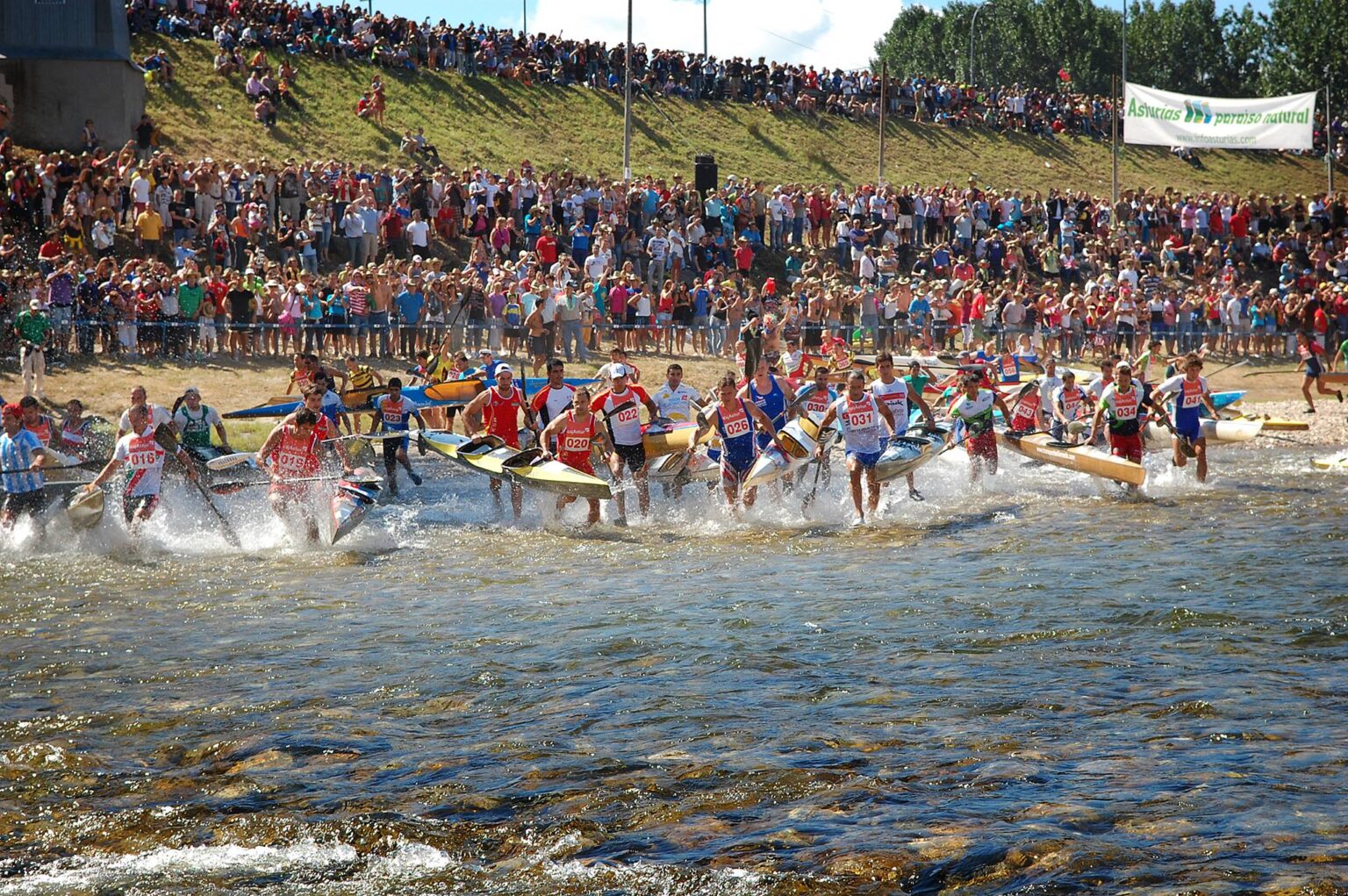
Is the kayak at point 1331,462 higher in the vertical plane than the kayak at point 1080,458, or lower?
lower

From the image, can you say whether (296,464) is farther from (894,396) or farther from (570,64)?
(570,64)

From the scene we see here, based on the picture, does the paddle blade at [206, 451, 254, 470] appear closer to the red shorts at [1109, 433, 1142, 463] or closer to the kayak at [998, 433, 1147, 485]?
the kayak at [998, 433, 1147, 485]

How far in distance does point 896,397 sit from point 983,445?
7.98ft

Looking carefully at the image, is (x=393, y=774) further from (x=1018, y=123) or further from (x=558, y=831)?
(x=1018, y=123)

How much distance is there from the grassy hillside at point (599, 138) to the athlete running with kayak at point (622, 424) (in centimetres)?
1591

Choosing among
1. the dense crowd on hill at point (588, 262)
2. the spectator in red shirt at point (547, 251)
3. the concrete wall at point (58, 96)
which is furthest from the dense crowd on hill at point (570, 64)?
the spectator in red shirt at point (547, 251)

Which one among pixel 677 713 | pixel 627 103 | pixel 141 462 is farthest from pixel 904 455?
pixel 627 103

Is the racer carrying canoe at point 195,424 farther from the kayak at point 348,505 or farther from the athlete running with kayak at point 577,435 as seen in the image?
the athlete running with kayak at point 577,435

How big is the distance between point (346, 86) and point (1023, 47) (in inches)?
2671

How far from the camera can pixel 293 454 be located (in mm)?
15445

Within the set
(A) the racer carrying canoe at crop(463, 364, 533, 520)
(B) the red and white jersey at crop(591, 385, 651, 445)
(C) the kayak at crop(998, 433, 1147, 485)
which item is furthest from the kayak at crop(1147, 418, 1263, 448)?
(A) the racer carrying canoe at crop(463, 364, 533, 520)

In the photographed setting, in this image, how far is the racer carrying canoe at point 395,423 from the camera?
19297 mm

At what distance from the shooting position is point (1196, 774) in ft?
27.9

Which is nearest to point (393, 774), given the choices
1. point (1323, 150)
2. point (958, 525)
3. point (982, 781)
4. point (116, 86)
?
point (982, 781)
